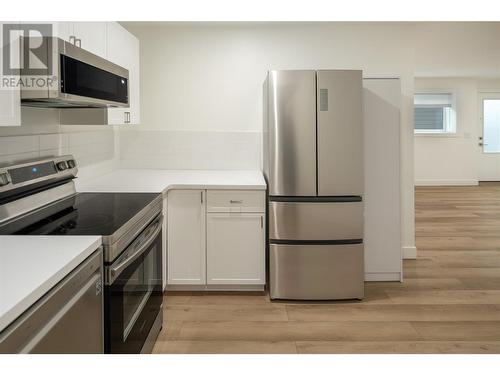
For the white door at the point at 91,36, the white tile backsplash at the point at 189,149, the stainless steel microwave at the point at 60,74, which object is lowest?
the white tile backsplash at the point at 189,149

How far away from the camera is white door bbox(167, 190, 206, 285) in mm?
3857

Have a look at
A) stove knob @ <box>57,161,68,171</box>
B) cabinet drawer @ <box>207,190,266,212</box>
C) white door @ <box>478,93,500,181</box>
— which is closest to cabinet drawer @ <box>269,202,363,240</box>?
cabinet drawer @ <box>207,190,266,212</box>

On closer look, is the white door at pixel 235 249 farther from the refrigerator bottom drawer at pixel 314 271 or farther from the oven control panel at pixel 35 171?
the oven control panel at pixel 35 171

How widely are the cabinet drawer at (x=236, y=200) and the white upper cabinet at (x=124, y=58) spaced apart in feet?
2.61

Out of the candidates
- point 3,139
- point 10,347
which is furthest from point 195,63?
point 10,347

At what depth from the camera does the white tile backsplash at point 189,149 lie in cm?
461

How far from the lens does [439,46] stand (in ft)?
22.2

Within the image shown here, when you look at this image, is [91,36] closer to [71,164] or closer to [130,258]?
[71,164]

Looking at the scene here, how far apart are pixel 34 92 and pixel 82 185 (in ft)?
5.06

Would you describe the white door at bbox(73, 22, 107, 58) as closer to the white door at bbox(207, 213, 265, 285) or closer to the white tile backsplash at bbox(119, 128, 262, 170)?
the white door at bbox(207, 213, 265, 285)

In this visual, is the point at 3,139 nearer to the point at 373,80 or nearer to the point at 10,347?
the point at 10,347

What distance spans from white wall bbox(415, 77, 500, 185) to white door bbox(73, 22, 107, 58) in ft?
29.4

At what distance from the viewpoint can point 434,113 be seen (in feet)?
36.9

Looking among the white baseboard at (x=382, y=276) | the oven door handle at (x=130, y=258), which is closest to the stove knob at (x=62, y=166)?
the oven door handle at (x=130, y=258)
